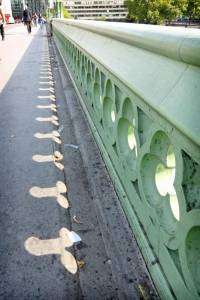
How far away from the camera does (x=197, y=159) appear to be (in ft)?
4.23

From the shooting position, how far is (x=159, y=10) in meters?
97.2

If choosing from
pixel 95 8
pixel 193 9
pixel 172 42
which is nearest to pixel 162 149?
pixel 172 42

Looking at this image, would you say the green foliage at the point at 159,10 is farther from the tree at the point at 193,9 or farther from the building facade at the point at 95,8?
the building facade at the point at 95,8

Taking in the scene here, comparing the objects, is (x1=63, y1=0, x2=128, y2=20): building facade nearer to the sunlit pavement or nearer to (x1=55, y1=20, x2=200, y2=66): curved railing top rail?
the sunlit pavement

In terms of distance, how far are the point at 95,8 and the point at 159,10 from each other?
104 meters

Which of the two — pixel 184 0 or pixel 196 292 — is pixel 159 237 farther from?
pixel 184 0

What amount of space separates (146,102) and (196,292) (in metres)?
0.87

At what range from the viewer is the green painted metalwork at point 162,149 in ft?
4.65

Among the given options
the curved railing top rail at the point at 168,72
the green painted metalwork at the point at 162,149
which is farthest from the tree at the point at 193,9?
the curved railing top rail at the point at 168,72

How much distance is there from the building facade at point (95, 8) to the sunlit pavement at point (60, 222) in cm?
18733

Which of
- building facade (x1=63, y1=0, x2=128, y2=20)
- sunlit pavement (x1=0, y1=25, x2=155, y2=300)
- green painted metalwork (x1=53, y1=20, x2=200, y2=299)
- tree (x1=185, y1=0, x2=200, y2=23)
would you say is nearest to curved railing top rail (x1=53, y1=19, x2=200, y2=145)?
green painted metalwork (x1=53, y1=20, x2=200, y2=299)

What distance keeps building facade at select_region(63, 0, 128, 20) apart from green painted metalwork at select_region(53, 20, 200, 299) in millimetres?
188925

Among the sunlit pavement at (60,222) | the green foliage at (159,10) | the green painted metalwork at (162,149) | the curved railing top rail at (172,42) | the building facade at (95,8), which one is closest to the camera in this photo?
the curved railing top rail at (172,42)

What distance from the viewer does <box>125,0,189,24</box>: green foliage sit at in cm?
9544
